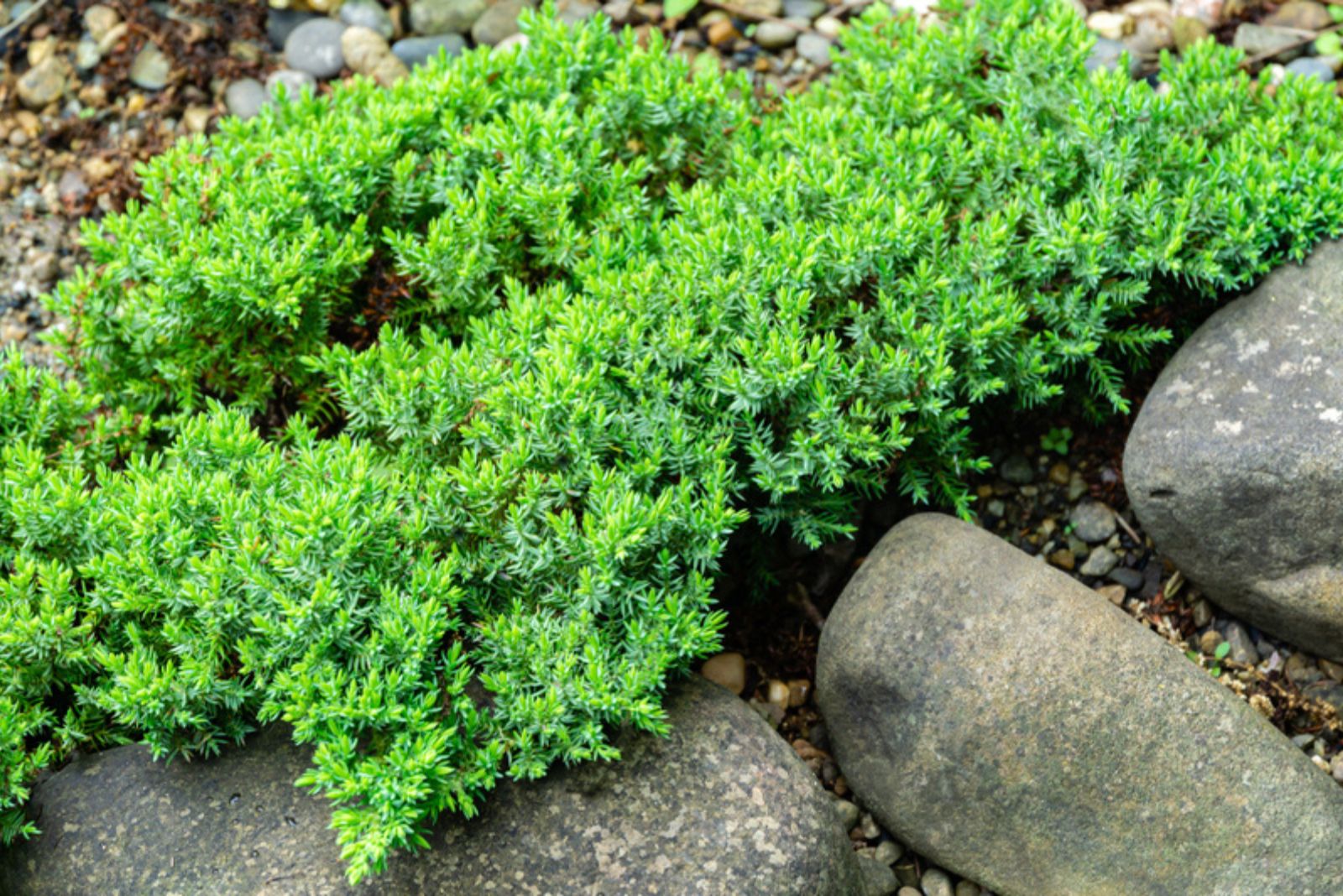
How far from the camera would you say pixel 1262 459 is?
3.41 meters

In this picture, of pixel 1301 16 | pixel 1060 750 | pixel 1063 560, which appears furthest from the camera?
pixel 1301 16

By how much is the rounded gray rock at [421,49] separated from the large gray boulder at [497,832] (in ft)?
11.1

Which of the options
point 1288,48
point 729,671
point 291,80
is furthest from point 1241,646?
point 291,80

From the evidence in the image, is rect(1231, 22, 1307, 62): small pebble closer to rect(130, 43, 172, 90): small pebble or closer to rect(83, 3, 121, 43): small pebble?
rect(130, 43, 172, 90): small pebble

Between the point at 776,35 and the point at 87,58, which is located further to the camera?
the point at 87,58

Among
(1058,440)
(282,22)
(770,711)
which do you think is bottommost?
(770,711)

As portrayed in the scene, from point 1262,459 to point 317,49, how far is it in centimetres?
420

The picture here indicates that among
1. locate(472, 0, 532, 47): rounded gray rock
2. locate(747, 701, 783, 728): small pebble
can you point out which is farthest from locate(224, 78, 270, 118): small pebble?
locate(747, 701, 783, 728): small pebble

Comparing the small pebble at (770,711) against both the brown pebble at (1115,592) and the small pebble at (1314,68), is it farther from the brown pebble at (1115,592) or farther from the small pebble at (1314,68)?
the small pebble at (1314,68)

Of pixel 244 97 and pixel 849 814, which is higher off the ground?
pixel 244 97

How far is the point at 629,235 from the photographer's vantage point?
12.7 ft

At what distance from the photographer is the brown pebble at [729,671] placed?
388 cm

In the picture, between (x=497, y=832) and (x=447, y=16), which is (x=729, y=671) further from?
(x=447, y=16)

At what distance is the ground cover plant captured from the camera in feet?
10.1
